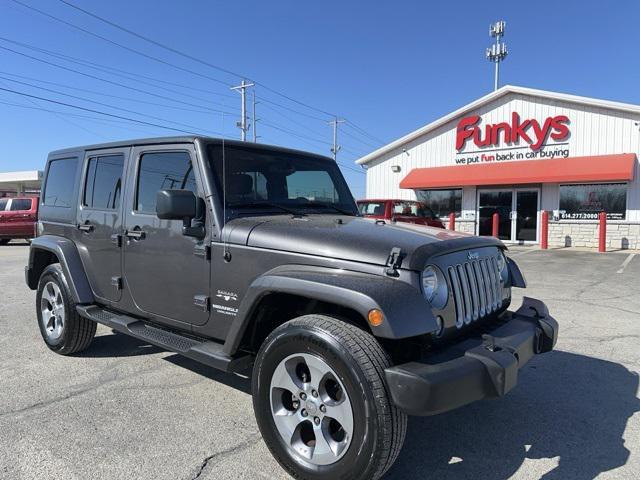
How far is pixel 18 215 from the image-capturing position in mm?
17844

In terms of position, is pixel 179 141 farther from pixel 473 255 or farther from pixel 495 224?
pixel 495 224

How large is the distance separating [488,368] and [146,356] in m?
3.38

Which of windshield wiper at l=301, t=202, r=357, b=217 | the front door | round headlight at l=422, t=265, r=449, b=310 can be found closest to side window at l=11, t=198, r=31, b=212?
the front door

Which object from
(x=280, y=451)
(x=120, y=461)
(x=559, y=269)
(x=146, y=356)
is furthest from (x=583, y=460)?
(x=559, y=269)

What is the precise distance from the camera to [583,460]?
286cm

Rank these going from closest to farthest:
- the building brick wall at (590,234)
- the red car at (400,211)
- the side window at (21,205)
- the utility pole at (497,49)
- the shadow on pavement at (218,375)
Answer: the shadow on pavement at (218,375) < the red car at (400,211) < the building brick wall at (590,234) < the side window at (21,205) < the utility pole at (497,49)

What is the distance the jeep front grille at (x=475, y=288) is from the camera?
2801 mm

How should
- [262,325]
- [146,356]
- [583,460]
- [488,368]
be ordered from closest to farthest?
[488,368] → [583,460] → [262,325] → [146,356]

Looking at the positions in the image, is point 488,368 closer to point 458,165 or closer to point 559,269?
point 559,269

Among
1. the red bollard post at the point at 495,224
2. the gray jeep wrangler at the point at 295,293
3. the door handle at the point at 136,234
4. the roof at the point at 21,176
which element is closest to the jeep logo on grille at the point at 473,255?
the gray jeep wrangler at the point at 295,293

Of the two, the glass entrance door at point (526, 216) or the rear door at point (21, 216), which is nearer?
the rear door at point (21, 216)

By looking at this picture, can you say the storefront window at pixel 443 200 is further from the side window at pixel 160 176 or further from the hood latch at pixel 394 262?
the hood latch at pixel 394 262

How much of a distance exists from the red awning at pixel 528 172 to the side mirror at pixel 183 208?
16364mm

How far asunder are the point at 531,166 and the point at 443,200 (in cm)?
388
